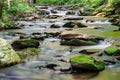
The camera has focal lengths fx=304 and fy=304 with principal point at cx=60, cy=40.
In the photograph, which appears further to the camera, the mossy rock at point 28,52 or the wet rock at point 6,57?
the mossy rock at point 28,52

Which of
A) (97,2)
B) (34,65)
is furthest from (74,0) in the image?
(34,65)

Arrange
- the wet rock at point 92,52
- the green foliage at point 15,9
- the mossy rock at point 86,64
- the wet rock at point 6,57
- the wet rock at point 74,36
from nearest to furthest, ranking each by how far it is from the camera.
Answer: the mossy rock at point 86,64
the wet rock at point 6,57
the wet rock at point 92,52
the wet rock at point 74,36
the green foliage at point 15,9

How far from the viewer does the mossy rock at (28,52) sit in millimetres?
8381

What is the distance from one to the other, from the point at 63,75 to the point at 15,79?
104 cm

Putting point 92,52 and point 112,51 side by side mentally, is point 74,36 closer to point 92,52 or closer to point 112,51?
point 92,52

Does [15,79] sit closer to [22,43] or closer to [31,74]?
[31,74]

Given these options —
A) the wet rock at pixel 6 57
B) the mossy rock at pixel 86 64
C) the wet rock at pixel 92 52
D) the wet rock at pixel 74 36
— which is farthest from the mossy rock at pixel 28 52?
the wet rock at pixel 74 36

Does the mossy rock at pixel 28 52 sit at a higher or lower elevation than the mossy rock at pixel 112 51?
lower

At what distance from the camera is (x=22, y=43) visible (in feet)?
31.1

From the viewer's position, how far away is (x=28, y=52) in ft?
28.6

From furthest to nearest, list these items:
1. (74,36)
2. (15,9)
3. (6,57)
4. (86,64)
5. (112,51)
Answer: (15,9) < (74,36) < (112,51) < (6,57) < (86,64)

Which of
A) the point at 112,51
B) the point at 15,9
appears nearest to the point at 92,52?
the point at 112,51

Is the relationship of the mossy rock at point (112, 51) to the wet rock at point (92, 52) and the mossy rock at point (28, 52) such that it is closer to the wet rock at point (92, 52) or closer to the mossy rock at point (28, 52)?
the wet rock at point (92, 52)

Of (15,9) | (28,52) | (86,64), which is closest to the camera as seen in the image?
(86,64)
